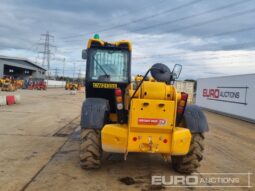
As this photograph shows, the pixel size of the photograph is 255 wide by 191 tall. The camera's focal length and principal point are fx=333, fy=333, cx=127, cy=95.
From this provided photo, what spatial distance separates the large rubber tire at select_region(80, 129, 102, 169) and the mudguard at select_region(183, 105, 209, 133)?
1850 mm

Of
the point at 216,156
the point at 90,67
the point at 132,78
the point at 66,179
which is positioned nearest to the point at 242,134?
the point at 216,156

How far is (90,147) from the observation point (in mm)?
6590

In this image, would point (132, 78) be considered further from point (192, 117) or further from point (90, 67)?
point (192, 117)

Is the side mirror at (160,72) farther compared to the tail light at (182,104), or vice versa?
the side mirror at (160,72)

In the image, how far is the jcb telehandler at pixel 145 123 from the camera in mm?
6184

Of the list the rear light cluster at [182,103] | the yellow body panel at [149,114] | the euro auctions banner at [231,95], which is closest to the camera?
the yellow body panel at [149,114]

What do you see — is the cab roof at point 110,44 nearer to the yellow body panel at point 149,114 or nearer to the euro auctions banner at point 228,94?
the yellow body panel at point 149,114

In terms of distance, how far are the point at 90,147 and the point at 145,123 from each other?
1254 millimetres

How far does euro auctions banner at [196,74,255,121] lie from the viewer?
65.1 feet

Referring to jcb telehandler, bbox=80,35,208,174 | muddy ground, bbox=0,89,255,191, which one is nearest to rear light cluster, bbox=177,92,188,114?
jcb telehandler, bbox=80,35,208,174

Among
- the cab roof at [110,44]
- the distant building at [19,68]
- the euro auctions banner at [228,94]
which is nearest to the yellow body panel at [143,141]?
the cab roof at [110,44]

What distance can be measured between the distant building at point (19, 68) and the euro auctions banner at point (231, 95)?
46222 mm

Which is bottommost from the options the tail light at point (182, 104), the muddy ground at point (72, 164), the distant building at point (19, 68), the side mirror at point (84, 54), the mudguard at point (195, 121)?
the muddy ground at point (72, 164)

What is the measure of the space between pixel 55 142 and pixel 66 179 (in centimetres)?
381
